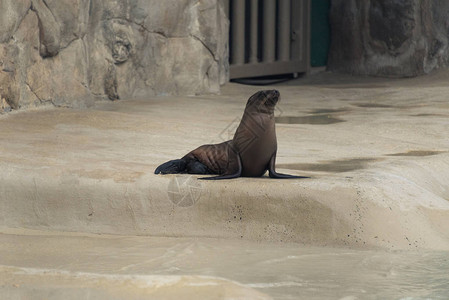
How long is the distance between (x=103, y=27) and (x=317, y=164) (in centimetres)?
409

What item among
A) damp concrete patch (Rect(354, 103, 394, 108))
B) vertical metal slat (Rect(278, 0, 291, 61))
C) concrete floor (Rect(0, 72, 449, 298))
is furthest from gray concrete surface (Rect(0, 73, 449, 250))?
vertical metal slat (Rect(278, 0, 291, 61))

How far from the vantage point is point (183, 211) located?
13.8 feet

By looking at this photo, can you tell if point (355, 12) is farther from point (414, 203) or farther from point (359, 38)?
point (414, 203)

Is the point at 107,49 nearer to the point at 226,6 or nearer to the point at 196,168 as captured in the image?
the point at 226,6

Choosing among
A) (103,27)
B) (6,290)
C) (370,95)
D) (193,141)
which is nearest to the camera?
(6,290)

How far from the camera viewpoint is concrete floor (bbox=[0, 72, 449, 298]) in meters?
4.05

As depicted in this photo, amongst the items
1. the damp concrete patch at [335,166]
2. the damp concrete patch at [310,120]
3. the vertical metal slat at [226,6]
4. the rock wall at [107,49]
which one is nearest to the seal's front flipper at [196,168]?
the damp concrete patch at [335,166]

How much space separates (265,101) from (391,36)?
26.2 ft

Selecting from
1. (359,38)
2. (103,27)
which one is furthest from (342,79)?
(103,27)

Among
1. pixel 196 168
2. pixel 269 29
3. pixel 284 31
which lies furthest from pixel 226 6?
pixel 196 168

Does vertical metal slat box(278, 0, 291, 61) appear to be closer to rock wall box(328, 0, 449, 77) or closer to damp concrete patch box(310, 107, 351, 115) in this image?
rock wall box(328, 0, 449, 77)

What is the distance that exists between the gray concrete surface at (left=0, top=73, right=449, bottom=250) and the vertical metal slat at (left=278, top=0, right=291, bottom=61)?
598 centimetres

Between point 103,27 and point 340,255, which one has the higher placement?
point 103,27

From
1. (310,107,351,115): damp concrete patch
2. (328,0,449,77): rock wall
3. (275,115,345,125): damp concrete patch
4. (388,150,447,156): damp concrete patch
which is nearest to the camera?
(388,150,447,156): damp concrete patch
